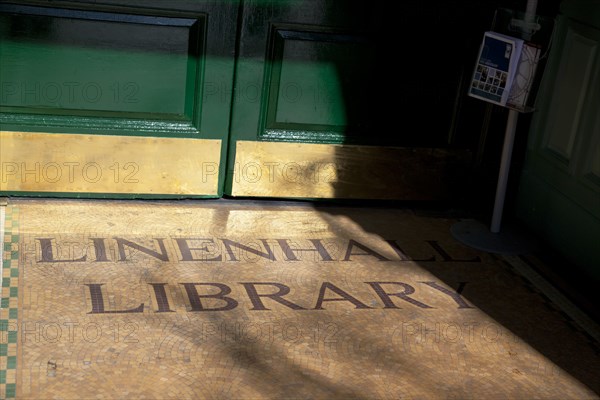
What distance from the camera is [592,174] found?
4.69m

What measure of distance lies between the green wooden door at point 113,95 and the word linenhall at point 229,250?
1.63 feet

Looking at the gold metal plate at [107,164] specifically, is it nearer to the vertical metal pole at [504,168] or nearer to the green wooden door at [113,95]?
the green wooden door at [113,95]

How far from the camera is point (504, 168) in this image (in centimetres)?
494

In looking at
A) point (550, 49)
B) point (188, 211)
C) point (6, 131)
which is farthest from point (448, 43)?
point (6, 131)

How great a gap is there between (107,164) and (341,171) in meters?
1.33

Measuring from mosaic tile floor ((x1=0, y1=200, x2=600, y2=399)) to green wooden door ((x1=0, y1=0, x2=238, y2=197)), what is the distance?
0.19 m

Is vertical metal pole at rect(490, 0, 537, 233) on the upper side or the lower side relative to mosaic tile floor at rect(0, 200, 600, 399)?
upper

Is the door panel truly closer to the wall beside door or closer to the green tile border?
the wall beside door

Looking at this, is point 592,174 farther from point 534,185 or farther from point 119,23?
point 119,23

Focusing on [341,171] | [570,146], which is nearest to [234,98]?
[341,171]

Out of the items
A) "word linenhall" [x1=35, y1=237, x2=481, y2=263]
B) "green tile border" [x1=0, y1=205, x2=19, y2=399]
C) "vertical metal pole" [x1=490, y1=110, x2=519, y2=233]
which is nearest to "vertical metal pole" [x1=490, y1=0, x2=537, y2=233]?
"vertical metal pole" [x1=490, y1=110, x2=519, y2=233]

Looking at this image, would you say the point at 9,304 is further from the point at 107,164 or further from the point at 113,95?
the point at 113,95

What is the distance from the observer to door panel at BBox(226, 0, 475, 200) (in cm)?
485

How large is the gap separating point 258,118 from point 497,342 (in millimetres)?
1837
